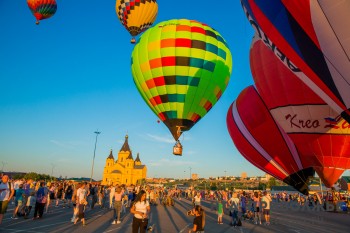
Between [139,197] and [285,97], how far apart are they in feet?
34.5

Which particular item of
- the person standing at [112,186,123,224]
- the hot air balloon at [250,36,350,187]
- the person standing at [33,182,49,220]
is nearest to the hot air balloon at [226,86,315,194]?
the hot air balloon at [250,36,350,187]

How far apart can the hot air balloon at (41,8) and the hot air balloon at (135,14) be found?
10.4 metres

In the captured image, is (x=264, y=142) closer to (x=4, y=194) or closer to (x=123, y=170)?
(x=4, y=194)

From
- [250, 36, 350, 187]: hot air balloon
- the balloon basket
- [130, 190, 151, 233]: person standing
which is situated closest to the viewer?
[130, 190, 151, 233]: person standing

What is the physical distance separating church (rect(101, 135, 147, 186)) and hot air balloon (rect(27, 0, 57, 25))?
90824 mm

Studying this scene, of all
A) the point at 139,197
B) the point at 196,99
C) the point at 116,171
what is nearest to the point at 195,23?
the point at 196,99

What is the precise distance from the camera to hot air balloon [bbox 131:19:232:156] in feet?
53.4

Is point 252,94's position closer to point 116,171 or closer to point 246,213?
point 246,213

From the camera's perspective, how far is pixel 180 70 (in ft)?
53.2

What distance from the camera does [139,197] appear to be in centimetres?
636

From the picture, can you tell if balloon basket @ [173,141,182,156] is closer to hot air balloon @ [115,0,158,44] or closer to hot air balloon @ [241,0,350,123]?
hot air balloon @ [241,0,350,123]

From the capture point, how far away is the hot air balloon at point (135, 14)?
2406cm

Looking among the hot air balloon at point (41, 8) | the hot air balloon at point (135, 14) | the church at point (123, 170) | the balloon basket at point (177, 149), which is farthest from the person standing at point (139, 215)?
the church at point (123, 170)

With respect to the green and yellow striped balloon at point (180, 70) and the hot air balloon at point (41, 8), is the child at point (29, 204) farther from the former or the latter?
the hot air balloon at point (41, 8)
